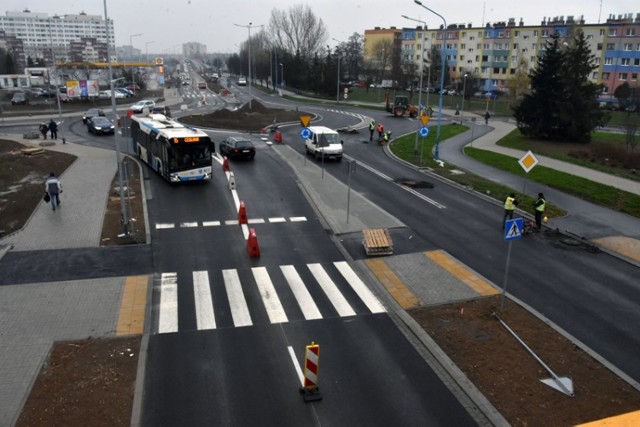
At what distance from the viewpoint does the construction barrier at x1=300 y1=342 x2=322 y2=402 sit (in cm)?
959

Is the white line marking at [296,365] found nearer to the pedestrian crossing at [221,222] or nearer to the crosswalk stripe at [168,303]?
the crosswalk stripe at [168,303]

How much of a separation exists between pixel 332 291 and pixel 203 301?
349cm

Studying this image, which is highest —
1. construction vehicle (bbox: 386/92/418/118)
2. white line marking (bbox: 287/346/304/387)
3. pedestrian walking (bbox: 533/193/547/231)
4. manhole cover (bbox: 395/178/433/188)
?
construction vehicle (bbox: 386/92/418/118)

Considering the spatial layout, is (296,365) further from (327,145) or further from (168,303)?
(327,145)

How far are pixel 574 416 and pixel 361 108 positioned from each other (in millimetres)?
64026

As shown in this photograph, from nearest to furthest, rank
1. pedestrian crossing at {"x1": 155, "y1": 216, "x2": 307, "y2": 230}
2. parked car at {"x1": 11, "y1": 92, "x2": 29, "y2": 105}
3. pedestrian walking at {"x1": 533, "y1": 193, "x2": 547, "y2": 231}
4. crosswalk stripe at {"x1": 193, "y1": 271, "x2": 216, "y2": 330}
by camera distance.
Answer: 1. crosswalk stripe at {"x1": 193, "y1": 271, "x2": 216, "y2": 330}
2. pedestrian walking at {"x1": 533, "y1": 193, "x2": 547, "y2": 231}
3. pedestrian crossing at {"x1": 155, "y1": 216, "x2": 307, "y2": 230}
4. parked car at {"x1": 11, "y1": 92, "x2": 29, "y2": 105}

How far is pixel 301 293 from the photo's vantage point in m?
14.4

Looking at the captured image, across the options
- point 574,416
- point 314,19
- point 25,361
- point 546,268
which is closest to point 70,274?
point 25,361

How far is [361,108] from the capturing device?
7081 cm

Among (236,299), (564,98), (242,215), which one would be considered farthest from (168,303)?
(564,98)

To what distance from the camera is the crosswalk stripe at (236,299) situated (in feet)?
41.9

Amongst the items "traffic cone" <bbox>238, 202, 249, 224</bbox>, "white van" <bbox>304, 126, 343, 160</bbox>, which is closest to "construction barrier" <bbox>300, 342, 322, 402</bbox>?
"traffic cone" <bbox>238, 202, 249, 224</bbox>

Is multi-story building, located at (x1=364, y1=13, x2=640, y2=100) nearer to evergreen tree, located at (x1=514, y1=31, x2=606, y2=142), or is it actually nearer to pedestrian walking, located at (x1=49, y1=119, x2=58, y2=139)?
evergreen tree, located at (x1=514, y1=31, x2=606, y2=142)

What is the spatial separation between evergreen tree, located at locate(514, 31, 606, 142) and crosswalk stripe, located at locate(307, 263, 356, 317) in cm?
3301
